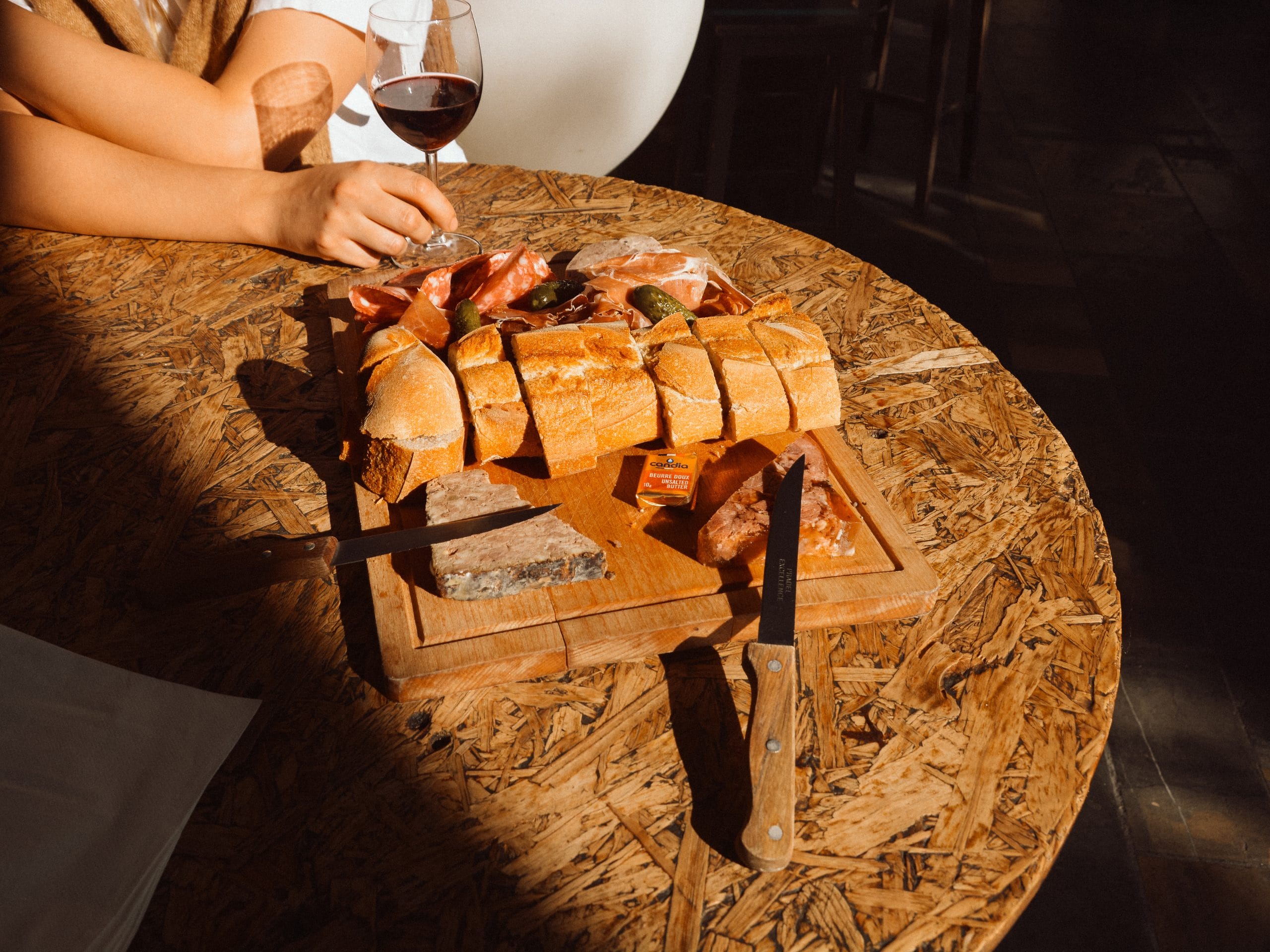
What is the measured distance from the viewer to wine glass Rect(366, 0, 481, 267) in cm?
150

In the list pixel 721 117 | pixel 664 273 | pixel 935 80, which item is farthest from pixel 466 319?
pixel 935 80

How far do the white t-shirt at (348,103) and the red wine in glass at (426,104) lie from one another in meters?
0.38

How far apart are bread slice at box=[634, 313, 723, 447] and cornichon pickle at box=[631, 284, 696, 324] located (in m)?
0.11

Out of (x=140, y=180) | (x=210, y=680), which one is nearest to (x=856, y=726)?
(x=210, y=680)

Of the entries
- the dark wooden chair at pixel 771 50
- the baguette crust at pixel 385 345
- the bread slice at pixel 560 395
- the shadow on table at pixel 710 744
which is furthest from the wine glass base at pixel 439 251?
the dark wooden chair at pixel 771 50

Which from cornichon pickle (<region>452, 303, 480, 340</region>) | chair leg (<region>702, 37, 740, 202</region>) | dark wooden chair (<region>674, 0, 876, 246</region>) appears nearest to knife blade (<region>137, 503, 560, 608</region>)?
cornichon pickle (<region>452, 303, 480, 340</region>)

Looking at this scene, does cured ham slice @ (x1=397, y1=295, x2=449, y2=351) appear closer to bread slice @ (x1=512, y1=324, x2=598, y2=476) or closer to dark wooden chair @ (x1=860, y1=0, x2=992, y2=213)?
bread slice @ (x1=512, y1=324, x2=598, y2=476)

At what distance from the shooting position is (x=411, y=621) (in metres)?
0.98

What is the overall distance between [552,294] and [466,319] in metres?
0.17

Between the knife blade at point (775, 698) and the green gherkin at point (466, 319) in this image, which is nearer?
the knife blade at point (775, 698)

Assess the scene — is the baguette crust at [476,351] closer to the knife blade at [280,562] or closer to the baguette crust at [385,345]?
the baguette crust at [385,345]

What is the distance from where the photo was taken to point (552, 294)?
1.41 metres

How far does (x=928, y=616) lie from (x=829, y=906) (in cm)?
38

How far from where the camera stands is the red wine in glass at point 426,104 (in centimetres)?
151
